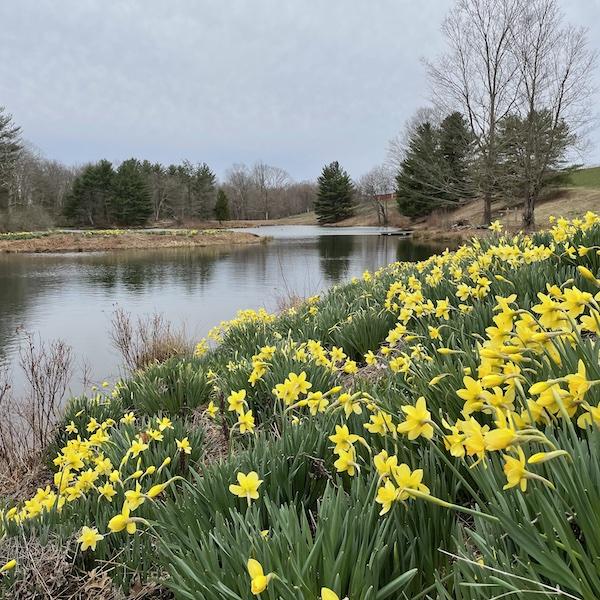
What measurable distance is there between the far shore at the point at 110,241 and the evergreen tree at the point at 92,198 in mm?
21057

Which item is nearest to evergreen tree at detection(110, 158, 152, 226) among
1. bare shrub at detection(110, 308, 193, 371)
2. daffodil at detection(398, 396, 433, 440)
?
bare shrub at detection(110, 308, 193, 371)

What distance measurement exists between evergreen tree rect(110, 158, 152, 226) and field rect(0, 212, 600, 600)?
54.3 m

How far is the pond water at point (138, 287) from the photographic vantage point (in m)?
9.59

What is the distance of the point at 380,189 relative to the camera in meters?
67.1

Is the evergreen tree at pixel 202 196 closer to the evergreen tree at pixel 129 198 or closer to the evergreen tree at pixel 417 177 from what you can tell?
the evergreen tree at pixel 129 198

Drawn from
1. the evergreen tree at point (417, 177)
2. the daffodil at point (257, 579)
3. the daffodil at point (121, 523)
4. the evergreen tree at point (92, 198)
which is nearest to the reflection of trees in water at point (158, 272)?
the daffodil at point (121, 523)

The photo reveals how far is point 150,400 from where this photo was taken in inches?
156

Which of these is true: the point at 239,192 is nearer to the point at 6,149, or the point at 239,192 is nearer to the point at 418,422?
the point at 6,149

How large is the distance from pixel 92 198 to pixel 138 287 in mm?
43018

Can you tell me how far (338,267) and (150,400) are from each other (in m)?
16.0

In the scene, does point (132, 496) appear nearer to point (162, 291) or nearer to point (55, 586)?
point (55, 586)

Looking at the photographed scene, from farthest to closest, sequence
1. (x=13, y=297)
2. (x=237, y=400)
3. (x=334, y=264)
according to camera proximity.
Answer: (x=334, y=264) → (x=13, y=297) → (x=237, y=400)

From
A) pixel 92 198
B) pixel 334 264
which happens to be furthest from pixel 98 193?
pixel 334 264

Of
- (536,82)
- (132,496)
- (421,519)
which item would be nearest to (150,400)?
(132,496)
